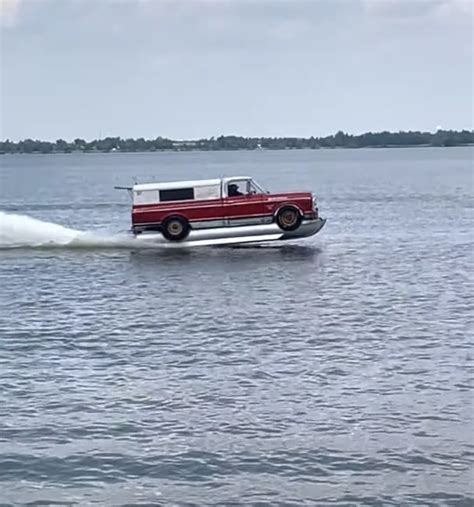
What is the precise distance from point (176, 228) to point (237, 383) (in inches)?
910

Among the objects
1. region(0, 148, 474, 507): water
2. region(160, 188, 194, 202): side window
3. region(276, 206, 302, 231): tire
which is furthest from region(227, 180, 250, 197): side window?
region(0, 148, 474, 507): water

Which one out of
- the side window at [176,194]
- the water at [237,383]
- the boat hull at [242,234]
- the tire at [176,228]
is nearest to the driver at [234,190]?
the boat hull at [242,234]

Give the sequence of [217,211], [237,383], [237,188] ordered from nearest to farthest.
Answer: [237,383], [217,211], [237,188]

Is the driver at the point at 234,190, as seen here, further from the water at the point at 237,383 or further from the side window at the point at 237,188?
the water at the point at 237,383

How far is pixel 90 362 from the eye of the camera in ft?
70.9

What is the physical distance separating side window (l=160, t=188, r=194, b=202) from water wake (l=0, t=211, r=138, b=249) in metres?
2.51

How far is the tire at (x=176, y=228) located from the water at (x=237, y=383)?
10.6 feet

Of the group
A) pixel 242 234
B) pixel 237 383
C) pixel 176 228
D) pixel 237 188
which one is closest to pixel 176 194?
pixel 176 228

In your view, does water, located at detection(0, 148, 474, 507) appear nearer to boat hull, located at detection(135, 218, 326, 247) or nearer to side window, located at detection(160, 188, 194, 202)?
boat hull, located at detection(135, 218, 326, 247)

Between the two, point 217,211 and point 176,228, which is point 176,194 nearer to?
point 176,228

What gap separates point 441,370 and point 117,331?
7442 mm

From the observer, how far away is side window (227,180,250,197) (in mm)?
42375

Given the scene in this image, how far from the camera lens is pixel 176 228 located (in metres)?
42.6

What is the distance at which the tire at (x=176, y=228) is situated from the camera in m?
42.5
